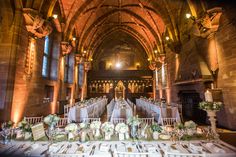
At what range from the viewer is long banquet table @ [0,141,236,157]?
6.68 feet

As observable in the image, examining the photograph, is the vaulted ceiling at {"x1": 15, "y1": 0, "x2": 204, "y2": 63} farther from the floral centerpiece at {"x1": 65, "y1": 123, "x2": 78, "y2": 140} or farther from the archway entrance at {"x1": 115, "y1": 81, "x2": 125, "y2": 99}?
the floral centerpiece at {"x1": 65, "y1": 123, "x2": 78, "y2": 140}

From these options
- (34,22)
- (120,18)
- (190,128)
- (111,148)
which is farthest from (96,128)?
(120,18)

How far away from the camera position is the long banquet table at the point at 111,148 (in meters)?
2.04

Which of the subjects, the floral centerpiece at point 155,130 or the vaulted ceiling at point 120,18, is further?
the vaulted ceiling at point 120,18

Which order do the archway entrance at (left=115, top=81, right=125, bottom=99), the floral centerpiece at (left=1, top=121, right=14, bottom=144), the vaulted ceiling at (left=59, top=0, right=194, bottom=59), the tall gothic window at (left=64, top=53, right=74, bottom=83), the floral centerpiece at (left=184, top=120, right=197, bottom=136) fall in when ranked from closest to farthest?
the floral centerpiece at (left=1, top=121, right=14, bottom=144)
the floral centerpiece at (left=184, top=120, right=197, bottom=136)
the vaulted ceiling at (left=59, top=0, right=194, bottom=59)
the tall gothic window at (left=64, top=53, right=74, bottom=83)
the archway entrance at (left=115, top=81, right=125, bottom=99)

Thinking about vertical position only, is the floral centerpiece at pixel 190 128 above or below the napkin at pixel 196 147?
above

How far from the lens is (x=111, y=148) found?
226 centimetres

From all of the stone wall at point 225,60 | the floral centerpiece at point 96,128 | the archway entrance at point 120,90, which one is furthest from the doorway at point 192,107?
the archway entrance at point 120,90

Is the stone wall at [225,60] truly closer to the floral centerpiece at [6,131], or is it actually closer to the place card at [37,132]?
the place card at [37,132]

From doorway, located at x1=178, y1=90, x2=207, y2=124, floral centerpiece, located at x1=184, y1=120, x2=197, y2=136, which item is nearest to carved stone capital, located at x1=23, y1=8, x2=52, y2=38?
floral centerpiece, located at x1=184, y1=120, x2=197, y2=136

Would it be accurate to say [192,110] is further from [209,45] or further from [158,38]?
[158,38]

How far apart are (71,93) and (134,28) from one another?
12.7 meters

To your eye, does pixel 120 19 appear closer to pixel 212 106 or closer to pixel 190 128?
pixel 212 106

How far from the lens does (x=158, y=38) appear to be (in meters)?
14.6
